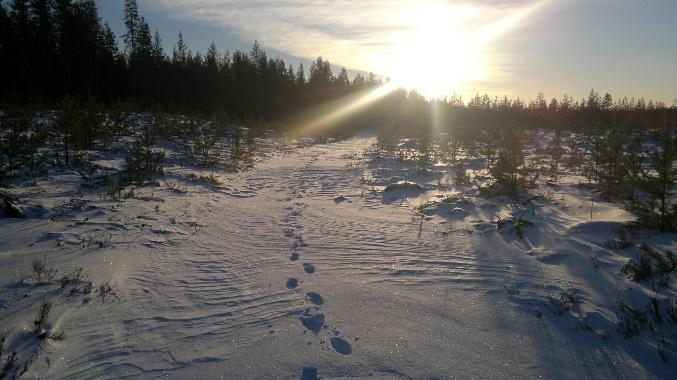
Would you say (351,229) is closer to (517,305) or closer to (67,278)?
(517,305)

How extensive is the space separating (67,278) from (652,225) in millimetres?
7392

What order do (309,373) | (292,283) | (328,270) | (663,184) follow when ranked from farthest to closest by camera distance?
(663,184) < (328,270) < (292,283) < (309,373)

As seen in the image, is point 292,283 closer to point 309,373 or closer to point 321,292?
point 321,292

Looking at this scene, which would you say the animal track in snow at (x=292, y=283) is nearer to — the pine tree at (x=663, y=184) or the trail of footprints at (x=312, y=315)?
the trail of footprints at (x=312, y=315)

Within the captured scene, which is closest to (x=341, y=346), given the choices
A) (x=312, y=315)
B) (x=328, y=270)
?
(x=312, y=315)

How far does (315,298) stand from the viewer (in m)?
4.02

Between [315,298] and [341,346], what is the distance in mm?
911

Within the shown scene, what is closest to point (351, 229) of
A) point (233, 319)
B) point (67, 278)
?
point (233, 319)

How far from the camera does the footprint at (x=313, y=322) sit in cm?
345

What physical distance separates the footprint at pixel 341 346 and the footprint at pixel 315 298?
26.1 inches

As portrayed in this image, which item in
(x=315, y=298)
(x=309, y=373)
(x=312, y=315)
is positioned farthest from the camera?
(x=315, y=298)

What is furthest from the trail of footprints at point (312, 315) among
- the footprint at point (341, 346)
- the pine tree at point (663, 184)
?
the pine tree at point (663, 184)

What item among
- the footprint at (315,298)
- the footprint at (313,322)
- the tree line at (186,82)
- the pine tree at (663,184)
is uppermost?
the tree line at (186,82)

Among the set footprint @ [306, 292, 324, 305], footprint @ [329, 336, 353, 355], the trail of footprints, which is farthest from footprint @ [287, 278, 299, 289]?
footprint @ [329, 336, 353, 355]
